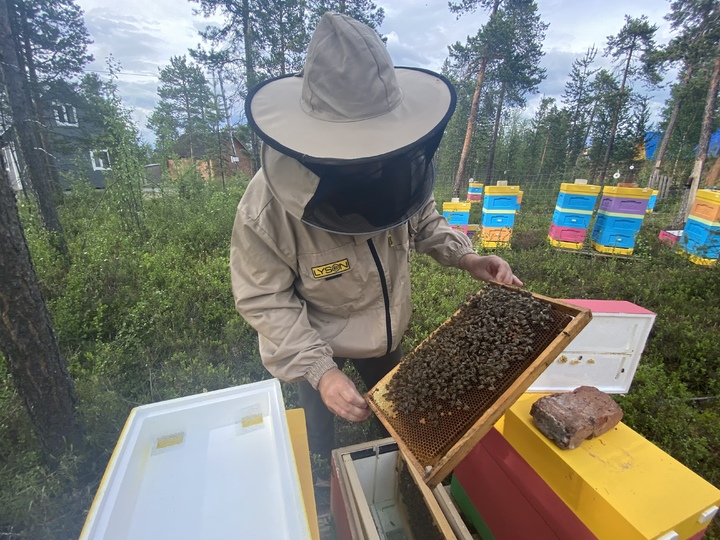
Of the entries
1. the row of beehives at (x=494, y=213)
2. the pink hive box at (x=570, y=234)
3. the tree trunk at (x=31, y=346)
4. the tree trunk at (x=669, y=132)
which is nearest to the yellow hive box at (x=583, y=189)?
the pink hive box at (x=570, y=234)

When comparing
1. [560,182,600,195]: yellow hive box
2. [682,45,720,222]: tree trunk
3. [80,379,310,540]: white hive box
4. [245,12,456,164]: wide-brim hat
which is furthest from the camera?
[682,45,720,222]: tree trunk

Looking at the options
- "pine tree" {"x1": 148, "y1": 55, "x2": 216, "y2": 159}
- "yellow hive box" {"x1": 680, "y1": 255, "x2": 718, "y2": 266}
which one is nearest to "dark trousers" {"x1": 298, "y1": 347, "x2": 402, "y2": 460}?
"yellow hive box" {"x1": 680, "y1": 255, "x2": 718, "y2": 266}

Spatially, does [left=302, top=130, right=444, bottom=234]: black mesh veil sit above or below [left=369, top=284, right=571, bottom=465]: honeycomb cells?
above

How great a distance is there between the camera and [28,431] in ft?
7.34

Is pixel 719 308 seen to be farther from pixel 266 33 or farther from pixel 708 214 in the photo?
pixel 266 33

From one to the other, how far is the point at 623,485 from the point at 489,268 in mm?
1033

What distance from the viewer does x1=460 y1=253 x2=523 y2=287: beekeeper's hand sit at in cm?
182

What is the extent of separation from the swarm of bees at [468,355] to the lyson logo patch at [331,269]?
0.49 metres

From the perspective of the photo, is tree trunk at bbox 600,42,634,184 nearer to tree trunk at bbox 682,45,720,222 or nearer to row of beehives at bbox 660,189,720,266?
tree trunk at bbox 682,45,720,222

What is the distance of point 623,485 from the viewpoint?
1.20 m

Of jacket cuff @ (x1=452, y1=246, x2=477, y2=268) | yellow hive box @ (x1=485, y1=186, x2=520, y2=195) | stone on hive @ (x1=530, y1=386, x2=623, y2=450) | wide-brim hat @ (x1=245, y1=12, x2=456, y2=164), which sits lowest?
stone on hive @ (x1=530, y1=386, x2=623, y2=450)

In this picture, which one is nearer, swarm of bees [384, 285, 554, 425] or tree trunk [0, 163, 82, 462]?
swarm of bees [384, 285, 554, 425]

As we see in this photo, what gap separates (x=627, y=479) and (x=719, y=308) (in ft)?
15.1

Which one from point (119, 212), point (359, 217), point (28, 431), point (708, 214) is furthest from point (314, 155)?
point (708, 214)
